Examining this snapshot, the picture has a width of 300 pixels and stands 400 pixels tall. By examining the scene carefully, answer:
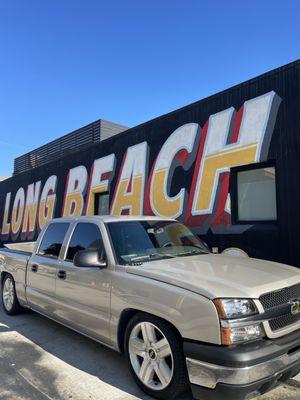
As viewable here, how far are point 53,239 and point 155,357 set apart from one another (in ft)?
9.21

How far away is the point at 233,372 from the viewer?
121 inches

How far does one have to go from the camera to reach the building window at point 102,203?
1231cm

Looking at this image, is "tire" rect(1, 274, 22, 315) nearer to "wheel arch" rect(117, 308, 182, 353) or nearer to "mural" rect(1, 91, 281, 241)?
"wheel arch" rect(117, 308, 182, 353)

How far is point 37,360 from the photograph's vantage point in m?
4.85

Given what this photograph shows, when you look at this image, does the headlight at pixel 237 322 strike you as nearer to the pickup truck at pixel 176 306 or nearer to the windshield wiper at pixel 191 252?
the pickup truck at pixel 176 306

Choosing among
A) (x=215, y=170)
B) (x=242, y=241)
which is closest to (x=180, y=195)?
(x=215, y=170)

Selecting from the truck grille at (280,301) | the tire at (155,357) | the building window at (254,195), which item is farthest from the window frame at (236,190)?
the tire at (155,357)

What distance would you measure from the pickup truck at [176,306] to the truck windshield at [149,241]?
12mm

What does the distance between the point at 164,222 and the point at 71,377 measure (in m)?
2.21

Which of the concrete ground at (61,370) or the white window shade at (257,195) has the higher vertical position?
the white window shade at (257,195)

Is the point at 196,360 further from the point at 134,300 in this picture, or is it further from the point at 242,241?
the point at 242,241

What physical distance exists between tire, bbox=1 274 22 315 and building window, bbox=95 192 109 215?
510 cm

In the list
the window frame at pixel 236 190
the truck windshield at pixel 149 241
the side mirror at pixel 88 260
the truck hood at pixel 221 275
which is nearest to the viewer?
the truck hood at pixel 221 275

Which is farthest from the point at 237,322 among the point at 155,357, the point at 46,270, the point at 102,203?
the point at 102,203
